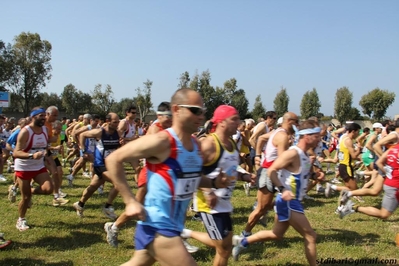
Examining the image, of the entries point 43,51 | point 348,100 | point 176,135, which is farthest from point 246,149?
point 348,100

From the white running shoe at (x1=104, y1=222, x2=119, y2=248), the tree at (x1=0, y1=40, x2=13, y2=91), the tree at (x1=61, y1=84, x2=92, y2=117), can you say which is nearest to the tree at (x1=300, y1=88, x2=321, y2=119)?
the tree at (x1=61, y1=84, x2=92, y2=117)

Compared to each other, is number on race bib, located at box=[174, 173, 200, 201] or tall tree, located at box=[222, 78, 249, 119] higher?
tall tree, located at box=[222, 78, 249, 119]

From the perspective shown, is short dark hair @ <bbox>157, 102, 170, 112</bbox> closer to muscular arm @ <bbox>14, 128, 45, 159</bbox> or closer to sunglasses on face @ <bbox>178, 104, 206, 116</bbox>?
muscular arm @ <bbox>14, 128, 45, 159</bbox>

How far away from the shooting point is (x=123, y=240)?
5.74 metres

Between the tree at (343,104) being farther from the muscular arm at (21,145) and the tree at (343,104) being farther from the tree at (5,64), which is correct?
the muscular arm at (21,145)

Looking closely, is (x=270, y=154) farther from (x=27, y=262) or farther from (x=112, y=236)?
(x=27, y=262)

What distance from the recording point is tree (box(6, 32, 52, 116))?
157 ft

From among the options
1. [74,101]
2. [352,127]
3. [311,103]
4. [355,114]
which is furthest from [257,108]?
[352,127]

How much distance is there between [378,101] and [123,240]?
6735cm

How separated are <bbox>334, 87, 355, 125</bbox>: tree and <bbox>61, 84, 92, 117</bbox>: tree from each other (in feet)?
160

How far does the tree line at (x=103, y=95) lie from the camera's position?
4803 centimetres

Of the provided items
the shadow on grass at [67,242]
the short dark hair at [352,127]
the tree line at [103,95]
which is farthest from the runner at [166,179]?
the tree line at [103,95]

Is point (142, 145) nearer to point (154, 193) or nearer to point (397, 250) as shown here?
point (154, 193)

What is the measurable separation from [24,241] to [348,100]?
67.6 meters
